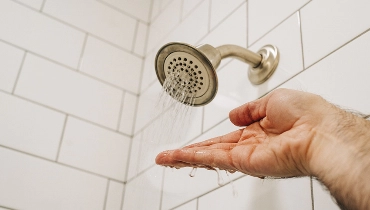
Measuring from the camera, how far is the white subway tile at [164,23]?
1.27m

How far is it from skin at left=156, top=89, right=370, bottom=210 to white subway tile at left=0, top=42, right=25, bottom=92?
62cm

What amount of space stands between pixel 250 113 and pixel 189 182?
32 centimetres

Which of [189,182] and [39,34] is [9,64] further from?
[189,182]

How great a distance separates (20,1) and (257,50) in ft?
2.34

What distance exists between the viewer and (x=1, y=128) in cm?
102

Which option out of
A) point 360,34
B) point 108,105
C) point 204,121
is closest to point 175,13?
point 108,105

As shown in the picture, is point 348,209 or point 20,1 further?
point 20,1

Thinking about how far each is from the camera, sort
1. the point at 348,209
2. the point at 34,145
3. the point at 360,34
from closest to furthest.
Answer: the point at 348,209
the point at 360,34
the point at 34,145

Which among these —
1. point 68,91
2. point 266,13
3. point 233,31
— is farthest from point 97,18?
point 266,13

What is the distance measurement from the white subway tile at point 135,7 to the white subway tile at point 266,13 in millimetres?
571

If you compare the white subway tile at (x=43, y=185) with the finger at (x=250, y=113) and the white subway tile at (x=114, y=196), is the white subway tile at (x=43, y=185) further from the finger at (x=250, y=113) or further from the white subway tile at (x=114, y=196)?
the finger at (x=250, y=113)

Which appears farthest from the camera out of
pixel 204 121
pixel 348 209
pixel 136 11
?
pixel 136 11

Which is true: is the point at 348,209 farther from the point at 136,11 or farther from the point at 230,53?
the point at 136,11

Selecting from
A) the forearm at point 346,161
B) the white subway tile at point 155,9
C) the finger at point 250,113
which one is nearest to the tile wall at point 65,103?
the white subway tile at point 155,9
